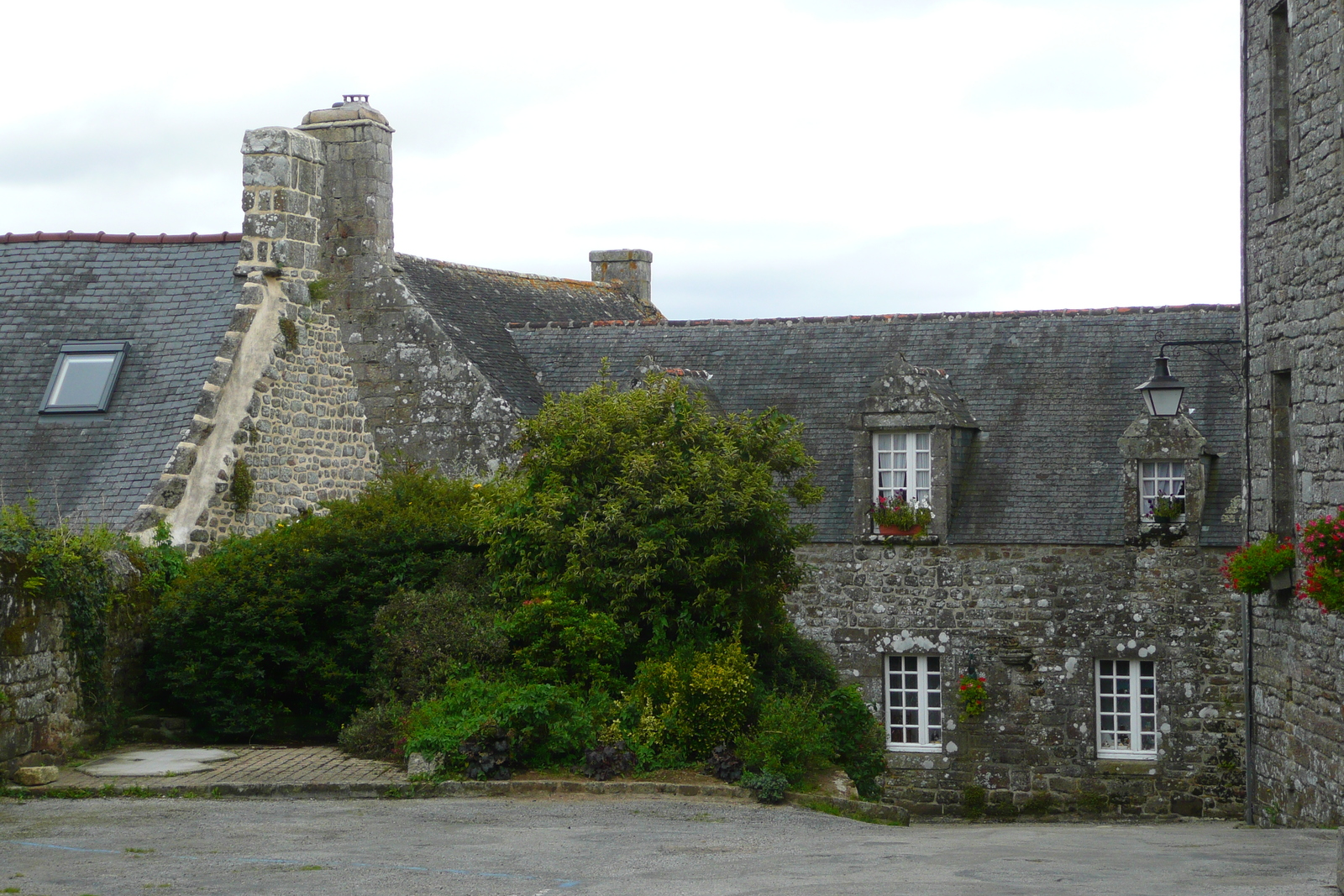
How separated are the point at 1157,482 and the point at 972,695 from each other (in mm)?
3267

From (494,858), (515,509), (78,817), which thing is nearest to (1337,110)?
(515,509)

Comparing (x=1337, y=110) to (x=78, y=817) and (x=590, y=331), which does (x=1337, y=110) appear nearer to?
(x=78, y=817)

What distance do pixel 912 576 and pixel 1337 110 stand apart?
8001 mm

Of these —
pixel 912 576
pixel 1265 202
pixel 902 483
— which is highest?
pixel 1265 202

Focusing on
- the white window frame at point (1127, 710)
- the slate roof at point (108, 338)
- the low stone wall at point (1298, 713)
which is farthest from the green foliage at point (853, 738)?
the slate roof at point (108, 338)

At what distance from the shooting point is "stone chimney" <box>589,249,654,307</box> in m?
26.8

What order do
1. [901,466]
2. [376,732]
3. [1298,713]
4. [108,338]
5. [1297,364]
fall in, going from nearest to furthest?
[1297,364]
[1298,713]
[376,732]
[108,338]
[901,466]

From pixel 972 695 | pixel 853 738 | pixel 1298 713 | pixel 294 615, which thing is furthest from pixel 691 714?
pixel 972 695

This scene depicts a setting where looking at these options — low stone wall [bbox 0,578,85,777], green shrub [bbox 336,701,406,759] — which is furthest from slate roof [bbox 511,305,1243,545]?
low stone wall [bbox 0,578,85,777]

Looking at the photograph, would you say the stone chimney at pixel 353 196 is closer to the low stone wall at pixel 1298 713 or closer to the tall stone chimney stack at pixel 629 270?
the tall stone chimney stack at pixel 629 270

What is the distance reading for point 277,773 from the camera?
1153 cm

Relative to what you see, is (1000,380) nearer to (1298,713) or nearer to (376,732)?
(1298,713)

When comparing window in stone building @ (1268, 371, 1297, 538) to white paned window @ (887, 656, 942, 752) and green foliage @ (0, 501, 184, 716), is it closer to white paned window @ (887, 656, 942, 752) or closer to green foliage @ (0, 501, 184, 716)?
white paned window @ (887, 656, 942, 752)

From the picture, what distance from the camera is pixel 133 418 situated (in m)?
15.6
